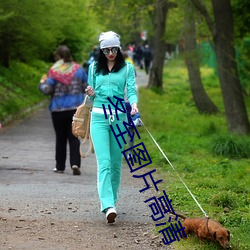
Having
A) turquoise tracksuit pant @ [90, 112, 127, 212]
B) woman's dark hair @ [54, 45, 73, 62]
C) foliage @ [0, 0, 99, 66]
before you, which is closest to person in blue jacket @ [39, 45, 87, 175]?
woman's dark hair @ [54, 45, 73, 62]

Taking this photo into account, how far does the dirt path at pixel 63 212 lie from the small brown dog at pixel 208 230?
0.27 metres

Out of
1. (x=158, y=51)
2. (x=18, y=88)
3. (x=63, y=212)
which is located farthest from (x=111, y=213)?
(x=158, y=51)

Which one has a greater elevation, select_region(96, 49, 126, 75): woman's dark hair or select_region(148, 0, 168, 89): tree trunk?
select_region(96, 49, 126, 75): woman's dark hair

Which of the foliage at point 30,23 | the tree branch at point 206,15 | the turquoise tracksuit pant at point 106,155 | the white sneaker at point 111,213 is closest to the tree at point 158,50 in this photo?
the foliage at point 30,23

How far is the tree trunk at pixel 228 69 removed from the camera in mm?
16172

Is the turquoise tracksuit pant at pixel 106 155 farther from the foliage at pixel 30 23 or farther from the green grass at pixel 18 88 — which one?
the green grass at pixel 18 88

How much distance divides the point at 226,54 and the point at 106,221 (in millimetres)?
9566

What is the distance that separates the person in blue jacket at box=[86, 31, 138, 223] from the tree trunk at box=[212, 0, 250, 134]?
28.8 ft

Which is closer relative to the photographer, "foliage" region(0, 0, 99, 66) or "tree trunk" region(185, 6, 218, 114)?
"foliage" region(0, 0, 99, 66)

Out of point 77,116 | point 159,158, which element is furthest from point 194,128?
point 77,116

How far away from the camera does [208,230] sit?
20.5 feet

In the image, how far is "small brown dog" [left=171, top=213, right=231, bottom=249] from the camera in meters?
6.07

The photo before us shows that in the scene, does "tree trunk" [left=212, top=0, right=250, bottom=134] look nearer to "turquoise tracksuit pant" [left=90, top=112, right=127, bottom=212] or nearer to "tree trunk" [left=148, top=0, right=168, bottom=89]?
"turquoise tracksuit pant" [left=90, top=112, right=127, bottom=212]

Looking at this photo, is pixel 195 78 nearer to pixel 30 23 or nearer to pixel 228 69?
pixel 30 23
